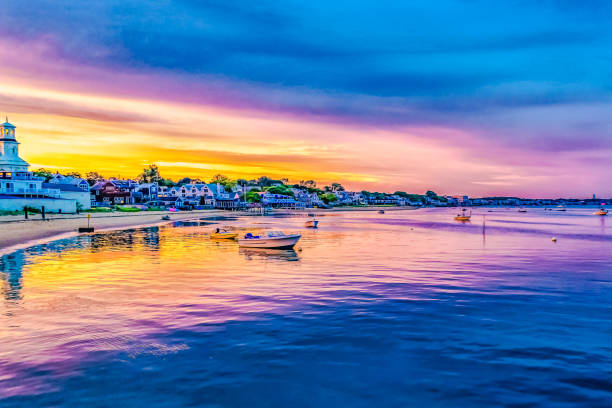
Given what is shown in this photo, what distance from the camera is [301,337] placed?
46.3 ft

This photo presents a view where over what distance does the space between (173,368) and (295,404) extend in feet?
13.6

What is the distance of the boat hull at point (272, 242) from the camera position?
39.2m

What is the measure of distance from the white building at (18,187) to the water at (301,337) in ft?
228

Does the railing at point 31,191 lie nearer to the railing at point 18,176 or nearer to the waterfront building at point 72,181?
the railing at point 18,176

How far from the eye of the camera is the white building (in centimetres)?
8444

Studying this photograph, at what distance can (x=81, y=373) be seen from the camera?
10953 mm

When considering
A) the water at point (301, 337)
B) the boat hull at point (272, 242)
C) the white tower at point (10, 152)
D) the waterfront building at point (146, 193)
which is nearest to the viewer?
the water at point (301, 337)

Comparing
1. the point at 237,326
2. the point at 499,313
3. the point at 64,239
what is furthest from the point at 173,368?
the point at 64,239

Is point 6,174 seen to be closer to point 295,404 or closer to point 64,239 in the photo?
point 64,239

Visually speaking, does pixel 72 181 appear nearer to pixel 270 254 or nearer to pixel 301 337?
pixel 270 254

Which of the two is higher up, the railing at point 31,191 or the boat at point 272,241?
the railing at point 31,191

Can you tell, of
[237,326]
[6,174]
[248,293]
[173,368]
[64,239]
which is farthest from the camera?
[6,174]

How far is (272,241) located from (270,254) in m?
2.15

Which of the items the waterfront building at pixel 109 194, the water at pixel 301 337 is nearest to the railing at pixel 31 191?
the waterfront building at pixel 109 194
